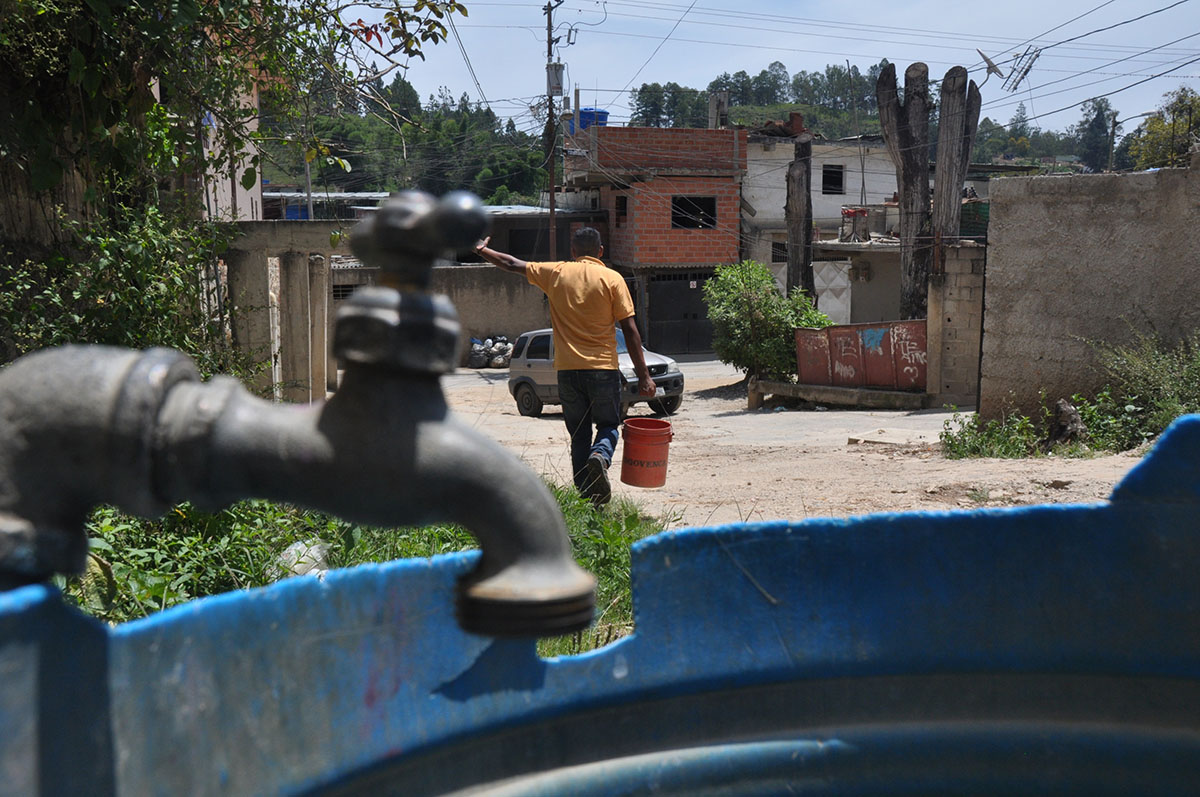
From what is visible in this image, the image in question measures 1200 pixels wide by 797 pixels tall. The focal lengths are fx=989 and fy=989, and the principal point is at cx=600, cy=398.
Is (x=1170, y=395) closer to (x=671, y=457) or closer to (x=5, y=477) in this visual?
(x=671, y=457)

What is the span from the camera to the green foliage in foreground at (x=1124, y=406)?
24.1ft

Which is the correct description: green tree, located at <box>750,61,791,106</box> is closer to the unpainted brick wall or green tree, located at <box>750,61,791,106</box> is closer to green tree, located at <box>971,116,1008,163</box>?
green tree, located at <box>971,116,1008,163</box>

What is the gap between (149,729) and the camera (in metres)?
1.36

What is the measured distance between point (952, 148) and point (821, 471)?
11134 millimetres

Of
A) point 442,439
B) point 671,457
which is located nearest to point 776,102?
point 671,457

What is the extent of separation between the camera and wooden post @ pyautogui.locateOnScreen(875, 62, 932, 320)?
56.7 feet

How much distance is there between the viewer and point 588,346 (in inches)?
216

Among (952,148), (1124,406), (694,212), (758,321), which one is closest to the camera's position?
(1124,406)

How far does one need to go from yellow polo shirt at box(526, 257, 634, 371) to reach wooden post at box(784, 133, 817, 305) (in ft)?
48.4

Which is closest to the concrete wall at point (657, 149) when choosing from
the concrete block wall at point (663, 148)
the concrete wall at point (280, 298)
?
the concrete block wall at point (663, 148)

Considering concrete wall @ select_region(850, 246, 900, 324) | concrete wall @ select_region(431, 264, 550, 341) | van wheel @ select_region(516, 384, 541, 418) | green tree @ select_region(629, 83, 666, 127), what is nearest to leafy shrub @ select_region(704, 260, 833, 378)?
van wheel @ select_region(516, 384, 541, 418)

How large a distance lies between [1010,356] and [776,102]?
12968 cm

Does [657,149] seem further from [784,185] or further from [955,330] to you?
[955,330]

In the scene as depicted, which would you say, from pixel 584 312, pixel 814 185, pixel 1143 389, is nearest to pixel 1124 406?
pixel 1143 389
